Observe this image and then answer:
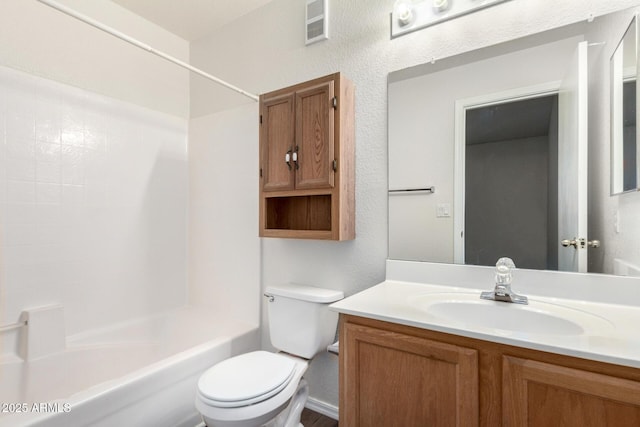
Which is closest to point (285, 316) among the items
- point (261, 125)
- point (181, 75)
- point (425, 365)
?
point (425, 365)

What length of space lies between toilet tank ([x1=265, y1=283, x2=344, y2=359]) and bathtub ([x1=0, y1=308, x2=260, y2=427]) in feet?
1.18

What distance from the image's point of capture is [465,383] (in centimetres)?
92

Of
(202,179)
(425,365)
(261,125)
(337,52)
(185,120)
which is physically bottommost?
(425,365)

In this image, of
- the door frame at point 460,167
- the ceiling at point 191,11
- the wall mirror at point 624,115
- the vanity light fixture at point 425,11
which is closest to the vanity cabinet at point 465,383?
the door frame at point 460,167

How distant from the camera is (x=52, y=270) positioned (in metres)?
1.85

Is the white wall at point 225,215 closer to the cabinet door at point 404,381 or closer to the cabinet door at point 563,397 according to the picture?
the cabinet door at point 404,381

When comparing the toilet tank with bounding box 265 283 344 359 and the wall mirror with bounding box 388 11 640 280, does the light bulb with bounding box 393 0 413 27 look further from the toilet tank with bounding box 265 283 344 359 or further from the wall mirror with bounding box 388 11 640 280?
the toilet tank with bounding box 265 283 344 359

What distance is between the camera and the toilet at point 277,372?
1.22 meters

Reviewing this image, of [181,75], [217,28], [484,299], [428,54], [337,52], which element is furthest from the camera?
[181,75]

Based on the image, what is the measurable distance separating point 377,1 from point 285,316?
1728 mm

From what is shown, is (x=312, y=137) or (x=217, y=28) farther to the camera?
(x=217, y=28)

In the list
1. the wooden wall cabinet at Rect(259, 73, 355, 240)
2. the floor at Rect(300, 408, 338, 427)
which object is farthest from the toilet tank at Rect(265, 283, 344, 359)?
the floor at Rect(300, 408, 338, 427)

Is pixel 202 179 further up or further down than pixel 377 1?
further down

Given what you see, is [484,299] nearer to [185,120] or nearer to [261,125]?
[261,125]
